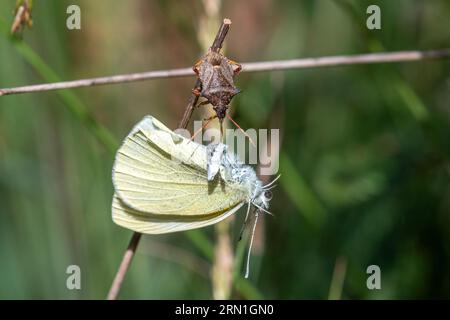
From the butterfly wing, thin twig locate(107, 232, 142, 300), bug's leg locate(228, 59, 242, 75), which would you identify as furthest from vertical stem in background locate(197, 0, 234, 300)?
bug's leg locate(228, 59, 242, 75)

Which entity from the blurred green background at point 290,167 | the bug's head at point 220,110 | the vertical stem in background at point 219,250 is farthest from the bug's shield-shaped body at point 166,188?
the blurred green background at point 290,167

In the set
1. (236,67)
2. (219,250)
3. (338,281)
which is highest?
(236,67)

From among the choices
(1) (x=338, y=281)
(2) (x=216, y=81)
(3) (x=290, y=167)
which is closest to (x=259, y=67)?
(2) (x=216, y=81)

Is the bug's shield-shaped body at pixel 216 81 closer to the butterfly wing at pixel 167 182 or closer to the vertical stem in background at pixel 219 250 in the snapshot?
the butterfly wing at pixel 167 182

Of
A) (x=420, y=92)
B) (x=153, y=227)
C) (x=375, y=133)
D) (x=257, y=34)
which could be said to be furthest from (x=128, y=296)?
(x=257, y=34)

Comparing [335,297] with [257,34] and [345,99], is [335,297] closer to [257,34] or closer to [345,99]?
[345,99]

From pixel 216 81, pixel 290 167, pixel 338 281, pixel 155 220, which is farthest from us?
pixel 290 167

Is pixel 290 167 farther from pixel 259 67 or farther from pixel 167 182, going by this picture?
pixel 167 182

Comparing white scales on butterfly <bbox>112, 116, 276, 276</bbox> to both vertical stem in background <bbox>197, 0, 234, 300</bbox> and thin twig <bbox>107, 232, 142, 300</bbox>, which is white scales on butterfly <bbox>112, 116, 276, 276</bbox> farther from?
vertical stem in background <bbox>197, 0, 234, 300</bbox>
